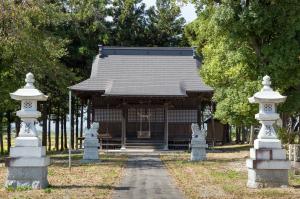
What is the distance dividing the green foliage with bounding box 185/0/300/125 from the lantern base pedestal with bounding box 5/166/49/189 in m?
11.1

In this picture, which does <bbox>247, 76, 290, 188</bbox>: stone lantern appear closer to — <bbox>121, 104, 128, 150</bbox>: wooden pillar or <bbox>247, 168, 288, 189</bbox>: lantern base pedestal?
<bbox>247, 168, 288, 189</bbox>: lantern base pedestal

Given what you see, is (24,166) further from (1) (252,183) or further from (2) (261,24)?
(2) (261,24)

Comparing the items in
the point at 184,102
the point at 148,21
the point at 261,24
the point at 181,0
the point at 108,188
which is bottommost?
the point at 108,188

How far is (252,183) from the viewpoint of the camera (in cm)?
1345

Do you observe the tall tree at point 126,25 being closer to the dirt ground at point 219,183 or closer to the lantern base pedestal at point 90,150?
the lantern base pedestal at point 90,150

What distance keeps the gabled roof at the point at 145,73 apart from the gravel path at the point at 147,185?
44.1ft

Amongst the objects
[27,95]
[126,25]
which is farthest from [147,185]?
[126,25]

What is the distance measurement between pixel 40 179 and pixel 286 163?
622 cm

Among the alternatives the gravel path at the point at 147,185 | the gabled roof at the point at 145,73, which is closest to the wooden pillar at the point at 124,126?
the gabled roof at the point at 145,73

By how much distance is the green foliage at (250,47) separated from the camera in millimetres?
20906

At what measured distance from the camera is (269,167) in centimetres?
1329

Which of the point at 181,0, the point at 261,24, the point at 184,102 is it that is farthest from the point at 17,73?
the point at 184,102

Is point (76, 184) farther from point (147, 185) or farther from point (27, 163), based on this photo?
point (147, 185)

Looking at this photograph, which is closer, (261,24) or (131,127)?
(261,24)
